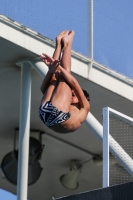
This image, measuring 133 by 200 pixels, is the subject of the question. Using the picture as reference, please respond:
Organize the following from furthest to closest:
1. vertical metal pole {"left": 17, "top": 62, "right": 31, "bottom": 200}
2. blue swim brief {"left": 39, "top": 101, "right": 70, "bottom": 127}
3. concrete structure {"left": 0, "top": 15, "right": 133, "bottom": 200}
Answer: vertical metal pole {"left": 17, "top": 62, "right": 31, "bottom": 200} → concrete structure {"left": 0, "top": 15, "right": 133, "bottom": 200} → blue swim brief {"left": 39, "top": 101, "right": 70, "bottom": 127}

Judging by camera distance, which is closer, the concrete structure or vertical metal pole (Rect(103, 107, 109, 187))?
vertical metal pole (Rect(103, 107, 109, 187))

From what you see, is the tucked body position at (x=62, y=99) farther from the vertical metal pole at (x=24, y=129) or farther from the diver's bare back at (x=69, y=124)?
the vertical metal pole at (x=24, y=129)

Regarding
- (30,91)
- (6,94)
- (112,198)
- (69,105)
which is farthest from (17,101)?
(112,198)

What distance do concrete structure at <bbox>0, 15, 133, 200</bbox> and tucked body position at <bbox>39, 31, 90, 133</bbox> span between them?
8.50 feet

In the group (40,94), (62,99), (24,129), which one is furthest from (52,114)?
(40,94)

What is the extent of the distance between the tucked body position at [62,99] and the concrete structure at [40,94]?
259cm

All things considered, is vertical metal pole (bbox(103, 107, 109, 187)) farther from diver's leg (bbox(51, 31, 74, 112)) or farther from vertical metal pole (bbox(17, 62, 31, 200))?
vertical metal pole (bbox(17, 62, 31, 200))

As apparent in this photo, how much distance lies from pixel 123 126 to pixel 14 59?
2107mm

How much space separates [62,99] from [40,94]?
4.68 m

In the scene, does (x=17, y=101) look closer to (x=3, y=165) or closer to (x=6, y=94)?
(x=6, y=94)

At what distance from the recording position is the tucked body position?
8.74m

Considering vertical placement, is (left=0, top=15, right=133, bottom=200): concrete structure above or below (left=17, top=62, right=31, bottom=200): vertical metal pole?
above

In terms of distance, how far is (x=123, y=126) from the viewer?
11.9 meters

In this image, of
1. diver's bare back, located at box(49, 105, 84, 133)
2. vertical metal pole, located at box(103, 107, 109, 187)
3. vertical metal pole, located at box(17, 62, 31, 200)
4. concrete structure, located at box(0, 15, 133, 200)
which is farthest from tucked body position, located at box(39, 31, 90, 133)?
vertical metal pole, located at box(17, 62, 31, 200)
